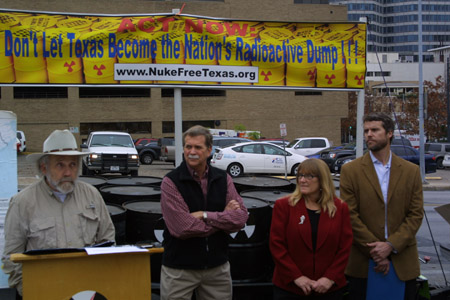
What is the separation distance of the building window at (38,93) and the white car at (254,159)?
2779cm

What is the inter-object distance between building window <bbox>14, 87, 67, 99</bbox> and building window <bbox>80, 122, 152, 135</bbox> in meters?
3.60

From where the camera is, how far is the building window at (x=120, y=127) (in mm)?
46000

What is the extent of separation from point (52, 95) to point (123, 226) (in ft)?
145

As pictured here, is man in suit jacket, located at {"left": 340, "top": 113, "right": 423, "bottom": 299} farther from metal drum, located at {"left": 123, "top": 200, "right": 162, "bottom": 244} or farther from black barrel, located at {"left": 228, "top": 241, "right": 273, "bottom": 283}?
metal drum, located at {"left": 123, "top": 200, "right": 162, "bottom": 244}

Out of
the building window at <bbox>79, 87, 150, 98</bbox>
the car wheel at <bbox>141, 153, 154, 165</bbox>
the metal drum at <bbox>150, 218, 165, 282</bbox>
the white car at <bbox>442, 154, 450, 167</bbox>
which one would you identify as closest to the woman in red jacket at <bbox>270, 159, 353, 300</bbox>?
the metal drum at <bbox>150, 218, 165, 282</bbox>

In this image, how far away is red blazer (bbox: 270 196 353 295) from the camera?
3334mm

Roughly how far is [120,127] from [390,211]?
147 feet

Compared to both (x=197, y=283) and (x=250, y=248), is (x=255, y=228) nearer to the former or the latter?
(x=250, y=248)

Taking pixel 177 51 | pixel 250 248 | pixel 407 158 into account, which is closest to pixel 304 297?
pixel 250 248

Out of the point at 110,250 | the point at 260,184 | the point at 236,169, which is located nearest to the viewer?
the point at 110,250

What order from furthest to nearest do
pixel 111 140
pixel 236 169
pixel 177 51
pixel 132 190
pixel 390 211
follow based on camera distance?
pixel 236 169, pixel 111 140, pixel 132 190, pixel 177 51, pixel 390 211

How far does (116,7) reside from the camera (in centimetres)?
4519

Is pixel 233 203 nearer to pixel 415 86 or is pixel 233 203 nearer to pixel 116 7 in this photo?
pixel 116 7

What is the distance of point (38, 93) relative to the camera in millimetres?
45281
